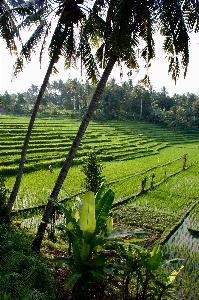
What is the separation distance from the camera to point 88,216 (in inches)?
161

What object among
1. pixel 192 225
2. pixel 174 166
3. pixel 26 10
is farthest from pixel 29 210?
pixel 174 166

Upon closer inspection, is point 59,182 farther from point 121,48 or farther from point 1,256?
point 121,48

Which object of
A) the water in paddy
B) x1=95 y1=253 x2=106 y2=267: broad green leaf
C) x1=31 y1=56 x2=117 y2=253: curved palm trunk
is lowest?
the water in paddy

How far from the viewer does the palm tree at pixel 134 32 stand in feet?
17.0

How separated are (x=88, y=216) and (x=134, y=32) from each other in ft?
13.4

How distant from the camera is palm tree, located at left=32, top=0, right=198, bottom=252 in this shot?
17.0 ft

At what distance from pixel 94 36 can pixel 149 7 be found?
6.92 ft

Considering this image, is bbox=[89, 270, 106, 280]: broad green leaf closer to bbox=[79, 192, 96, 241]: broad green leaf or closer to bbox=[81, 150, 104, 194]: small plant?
bbox=[79, 192, 96, 241]: broad green leaf

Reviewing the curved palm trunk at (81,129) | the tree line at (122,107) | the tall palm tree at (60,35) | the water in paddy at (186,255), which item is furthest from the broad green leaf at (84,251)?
the tree line at (122,107)

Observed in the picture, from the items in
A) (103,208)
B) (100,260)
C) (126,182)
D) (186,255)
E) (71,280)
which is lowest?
(186,255)

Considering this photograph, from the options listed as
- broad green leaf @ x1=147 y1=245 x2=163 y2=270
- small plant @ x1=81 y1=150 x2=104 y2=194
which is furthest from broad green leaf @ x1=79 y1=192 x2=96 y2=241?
small plant @ x1=81 y1=150 x2=104 y2=194

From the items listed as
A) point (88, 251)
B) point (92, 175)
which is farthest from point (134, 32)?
point (92, 175)

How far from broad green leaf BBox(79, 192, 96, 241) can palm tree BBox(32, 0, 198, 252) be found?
1.67m

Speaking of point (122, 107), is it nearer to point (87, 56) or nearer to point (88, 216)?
point (87, 56)
